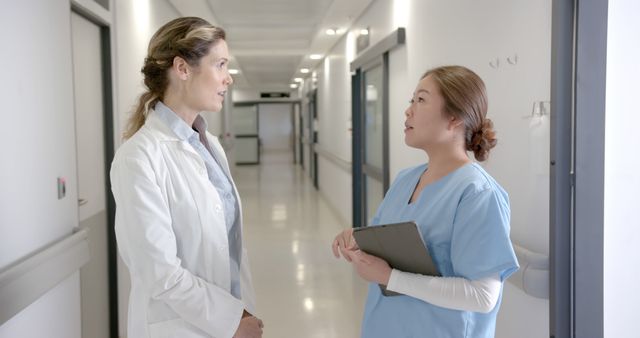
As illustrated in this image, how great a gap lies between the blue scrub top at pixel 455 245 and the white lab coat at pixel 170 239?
45 centimetres

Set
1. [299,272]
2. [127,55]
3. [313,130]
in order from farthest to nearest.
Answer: [313,130] → [299,272] → [127,55]

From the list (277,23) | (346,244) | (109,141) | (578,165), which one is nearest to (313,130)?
(277,23)

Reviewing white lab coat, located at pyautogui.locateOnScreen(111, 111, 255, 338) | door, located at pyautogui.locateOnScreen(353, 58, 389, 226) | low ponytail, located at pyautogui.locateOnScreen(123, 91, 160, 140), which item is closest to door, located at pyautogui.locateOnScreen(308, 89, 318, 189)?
door, located at pyautogui.locateOnScreen(353, 58, 389, 226)

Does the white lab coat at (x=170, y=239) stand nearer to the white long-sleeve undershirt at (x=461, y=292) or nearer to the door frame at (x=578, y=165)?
the white long-sleeve undershirt at (x=461, y=292)

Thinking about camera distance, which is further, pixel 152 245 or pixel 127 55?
pixel 127 55

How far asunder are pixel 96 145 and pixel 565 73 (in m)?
2.87

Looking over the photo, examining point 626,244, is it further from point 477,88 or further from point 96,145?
point 96,145

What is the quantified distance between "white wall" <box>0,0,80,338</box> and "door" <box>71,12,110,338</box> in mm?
401

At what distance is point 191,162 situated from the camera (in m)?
1.61

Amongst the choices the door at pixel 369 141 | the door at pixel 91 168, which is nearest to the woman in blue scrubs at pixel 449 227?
the door at pixel 91 168

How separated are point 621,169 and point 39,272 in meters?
2.32

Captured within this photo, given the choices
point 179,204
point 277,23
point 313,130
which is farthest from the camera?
point 313,130

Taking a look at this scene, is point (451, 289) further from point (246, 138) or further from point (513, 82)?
point (246, 138)

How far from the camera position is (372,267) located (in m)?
1.61
